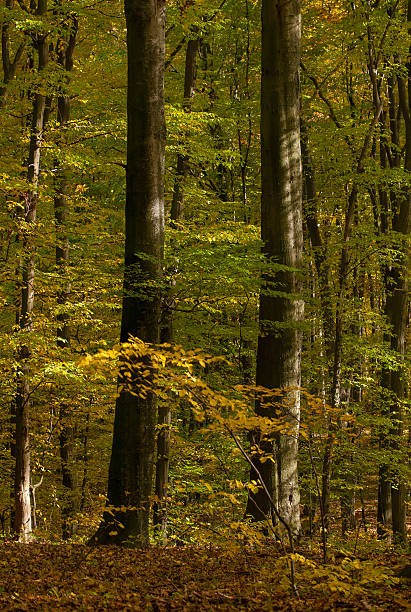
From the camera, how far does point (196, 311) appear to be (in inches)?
379

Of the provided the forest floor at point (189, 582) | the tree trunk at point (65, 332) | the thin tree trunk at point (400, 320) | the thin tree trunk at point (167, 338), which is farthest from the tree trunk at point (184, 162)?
the forest floor at point (189, 582)

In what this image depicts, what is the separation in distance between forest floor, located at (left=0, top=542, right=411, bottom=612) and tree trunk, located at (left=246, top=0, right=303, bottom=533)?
2.03 m

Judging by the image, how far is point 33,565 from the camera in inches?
237

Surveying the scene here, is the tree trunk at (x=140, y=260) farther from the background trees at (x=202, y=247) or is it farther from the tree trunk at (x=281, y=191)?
the tree trunk at (x=281, y=191)

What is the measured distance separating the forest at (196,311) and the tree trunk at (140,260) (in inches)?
1.0

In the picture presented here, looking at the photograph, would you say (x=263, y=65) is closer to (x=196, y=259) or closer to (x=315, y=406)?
(x=196, y=259)

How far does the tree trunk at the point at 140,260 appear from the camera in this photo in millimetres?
6625

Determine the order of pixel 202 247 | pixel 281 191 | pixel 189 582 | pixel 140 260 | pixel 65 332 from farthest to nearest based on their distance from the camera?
pixel 65 332, pixel 202 247, pixel 281 191, pixel 140 260, pixel 189 582

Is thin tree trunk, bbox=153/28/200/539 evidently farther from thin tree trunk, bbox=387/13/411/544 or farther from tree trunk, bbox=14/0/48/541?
thin tree trunk, bbox=387/13/411/544

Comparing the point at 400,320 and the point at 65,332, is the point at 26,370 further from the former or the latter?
the point at 400,320

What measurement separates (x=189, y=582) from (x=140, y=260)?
354 centimetres

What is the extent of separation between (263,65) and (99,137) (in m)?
4.39

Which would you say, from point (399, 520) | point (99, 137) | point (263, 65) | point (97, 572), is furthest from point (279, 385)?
point (399, 520)

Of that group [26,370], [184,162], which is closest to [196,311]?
[26,370]
